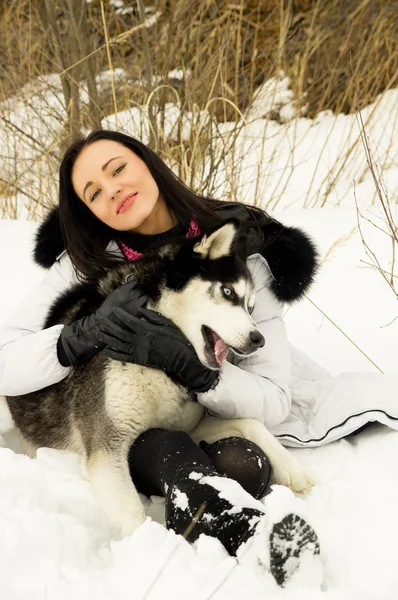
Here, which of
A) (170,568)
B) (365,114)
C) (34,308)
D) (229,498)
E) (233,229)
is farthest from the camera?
(365,114)

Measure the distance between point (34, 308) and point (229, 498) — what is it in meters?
1.31

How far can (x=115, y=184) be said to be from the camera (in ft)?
7.75

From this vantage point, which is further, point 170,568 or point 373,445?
point 373,445

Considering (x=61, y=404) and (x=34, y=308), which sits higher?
(x=34, y=308)

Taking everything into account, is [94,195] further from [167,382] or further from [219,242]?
[167,382]

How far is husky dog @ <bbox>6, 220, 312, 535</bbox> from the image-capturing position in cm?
206

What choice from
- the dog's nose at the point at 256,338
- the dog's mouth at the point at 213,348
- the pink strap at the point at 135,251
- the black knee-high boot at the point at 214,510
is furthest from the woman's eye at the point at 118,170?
the black knee-high boot at the point at 214,510

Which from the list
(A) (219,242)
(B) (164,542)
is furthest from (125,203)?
(B) (164,542)

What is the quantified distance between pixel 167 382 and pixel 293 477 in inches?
21.1

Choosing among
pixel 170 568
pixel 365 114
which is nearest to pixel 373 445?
pixel 170 568

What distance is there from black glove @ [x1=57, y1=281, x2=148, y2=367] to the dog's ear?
26 cm

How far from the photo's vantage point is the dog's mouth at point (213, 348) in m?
2.15

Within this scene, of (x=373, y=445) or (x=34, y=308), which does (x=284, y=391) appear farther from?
(x=34, y=308)

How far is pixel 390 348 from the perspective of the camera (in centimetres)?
327
